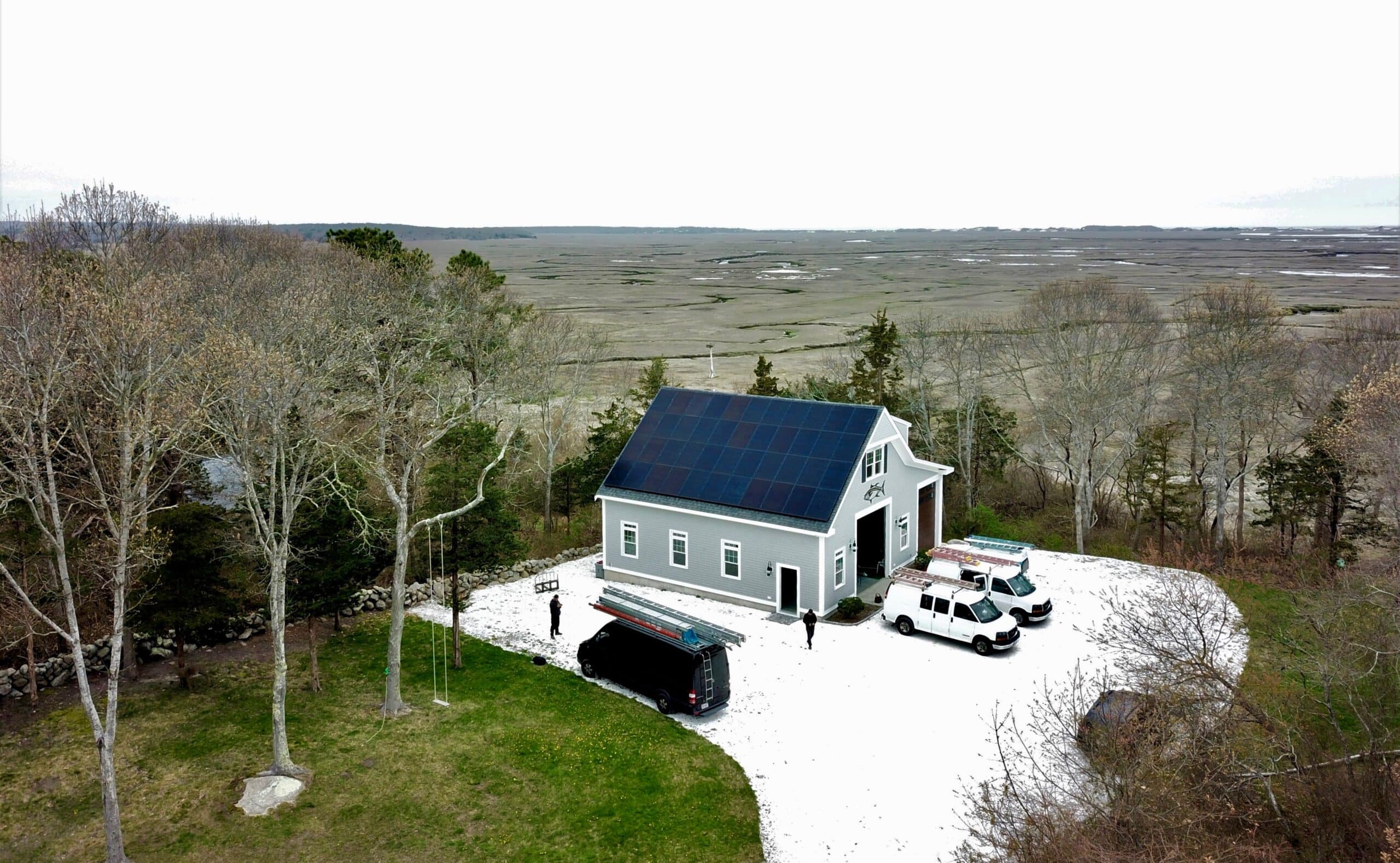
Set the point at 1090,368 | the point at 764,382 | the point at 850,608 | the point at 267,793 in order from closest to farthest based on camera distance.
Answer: the point at 267,793, the point at 850,608, the point at 1090,368, the point at 764,382

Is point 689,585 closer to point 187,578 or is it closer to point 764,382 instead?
point 187,578

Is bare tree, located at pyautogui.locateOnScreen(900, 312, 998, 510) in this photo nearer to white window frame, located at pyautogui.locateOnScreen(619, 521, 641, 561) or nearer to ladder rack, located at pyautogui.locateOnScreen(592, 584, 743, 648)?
white window frame, located at pyautogui.locateOnScreen(619, 521, 641, 561)

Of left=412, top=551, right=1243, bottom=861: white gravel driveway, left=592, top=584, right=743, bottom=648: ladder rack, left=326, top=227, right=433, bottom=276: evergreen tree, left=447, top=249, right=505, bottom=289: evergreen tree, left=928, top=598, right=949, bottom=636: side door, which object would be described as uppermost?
left=326, top=227, right=433, bottom=276: evergreen tree

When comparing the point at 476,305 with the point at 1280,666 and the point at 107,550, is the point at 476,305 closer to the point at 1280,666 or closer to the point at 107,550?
the point at 107,550

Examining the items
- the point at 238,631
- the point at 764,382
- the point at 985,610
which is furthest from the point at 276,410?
the point at 764,382

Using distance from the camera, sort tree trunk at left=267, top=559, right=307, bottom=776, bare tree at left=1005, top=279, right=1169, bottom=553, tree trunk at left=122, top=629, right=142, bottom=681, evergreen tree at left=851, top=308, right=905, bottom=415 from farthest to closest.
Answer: evergreen tree at left=851, top=308, right=905, bottom=415 < bare tree at left=1005, top=279, right=1169, bottom=553 < tree trunk at left=122, top=629, right=142, bottom=681 < tree trunk at left=267, top=559, right=307, bottom=776

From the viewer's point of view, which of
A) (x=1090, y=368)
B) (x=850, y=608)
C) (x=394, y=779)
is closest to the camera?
(x=394, y=779)

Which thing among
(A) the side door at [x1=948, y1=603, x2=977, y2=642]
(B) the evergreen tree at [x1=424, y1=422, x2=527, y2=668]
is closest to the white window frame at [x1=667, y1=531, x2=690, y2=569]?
(B) the evergreen tree at [x1=424, y1=422, x2=527, y2=668]

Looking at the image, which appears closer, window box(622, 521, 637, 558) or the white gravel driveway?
the white gravel driveway
